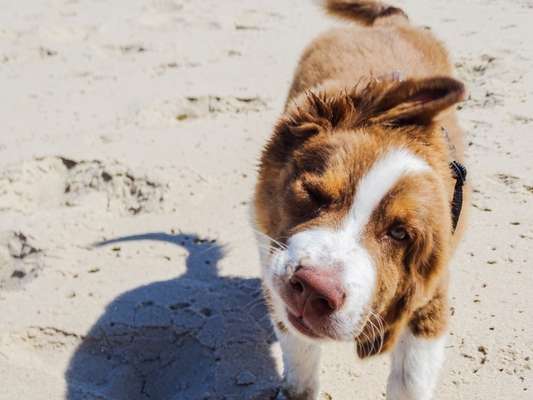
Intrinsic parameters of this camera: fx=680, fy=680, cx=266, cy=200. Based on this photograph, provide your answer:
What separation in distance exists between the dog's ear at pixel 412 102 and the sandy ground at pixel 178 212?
4.41ft

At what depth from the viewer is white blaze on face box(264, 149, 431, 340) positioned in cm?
230

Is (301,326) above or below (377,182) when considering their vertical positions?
below

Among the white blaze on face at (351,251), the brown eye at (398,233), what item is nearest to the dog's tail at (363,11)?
the white blaze on face at (351,251)

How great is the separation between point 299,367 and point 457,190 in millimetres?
1082

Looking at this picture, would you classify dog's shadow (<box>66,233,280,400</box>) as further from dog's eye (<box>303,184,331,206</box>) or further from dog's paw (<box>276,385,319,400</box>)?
dog's eye (<box>303,184,331,206</box>)

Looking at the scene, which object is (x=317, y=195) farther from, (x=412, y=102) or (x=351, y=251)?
(x=412, y=102)

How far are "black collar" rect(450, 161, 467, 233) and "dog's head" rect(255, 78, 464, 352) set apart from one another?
7cm

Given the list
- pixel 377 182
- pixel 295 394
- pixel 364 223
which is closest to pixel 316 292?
pixel 364 223

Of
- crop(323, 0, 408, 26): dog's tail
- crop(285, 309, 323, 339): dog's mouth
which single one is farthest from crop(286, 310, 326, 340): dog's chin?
crop(323, 0, 408, 26): dog's tail

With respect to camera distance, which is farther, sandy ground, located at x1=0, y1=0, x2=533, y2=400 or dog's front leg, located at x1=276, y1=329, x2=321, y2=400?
sandy ground, located at x1=0, y1=0, x2=533, y2=400

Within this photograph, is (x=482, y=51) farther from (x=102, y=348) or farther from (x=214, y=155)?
(x=102, y=348)

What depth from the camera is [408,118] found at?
275 centimetres

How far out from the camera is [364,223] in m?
2.43

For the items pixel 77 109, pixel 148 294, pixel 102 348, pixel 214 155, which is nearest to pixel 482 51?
pixel 214 155
